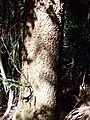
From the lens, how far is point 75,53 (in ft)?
25.4

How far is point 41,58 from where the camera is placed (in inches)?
107

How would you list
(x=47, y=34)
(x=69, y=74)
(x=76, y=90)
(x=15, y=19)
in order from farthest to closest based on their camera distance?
(x=69, y=74)
(x=76, y=90)
(x=15, y=19)
(x=47, y=34)

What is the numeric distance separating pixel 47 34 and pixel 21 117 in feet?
2.68

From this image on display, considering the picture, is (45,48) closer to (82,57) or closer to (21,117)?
(21,117)

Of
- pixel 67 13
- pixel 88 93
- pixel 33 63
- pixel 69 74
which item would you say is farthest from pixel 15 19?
pixel 69 74

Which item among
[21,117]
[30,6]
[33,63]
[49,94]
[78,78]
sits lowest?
[78,78]

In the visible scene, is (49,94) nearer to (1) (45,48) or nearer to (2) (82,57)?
(1) (45,48)

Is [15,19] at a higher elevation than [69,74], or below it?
higher

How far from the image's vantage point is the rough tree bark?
105 inches

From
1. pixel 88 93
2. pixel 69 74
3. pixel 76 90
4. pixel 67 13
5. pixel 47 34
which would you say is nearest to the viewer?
pixel 47 34

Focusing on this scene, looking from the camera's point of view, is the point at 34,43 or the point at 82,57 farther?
the point at 82,57

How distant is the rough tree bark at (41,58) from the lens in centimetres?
268

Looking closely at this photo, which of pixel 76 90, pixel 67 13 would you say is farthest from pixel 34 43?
pixel 67 13

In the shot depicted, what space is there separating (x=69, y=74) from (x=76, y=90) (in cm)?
224
